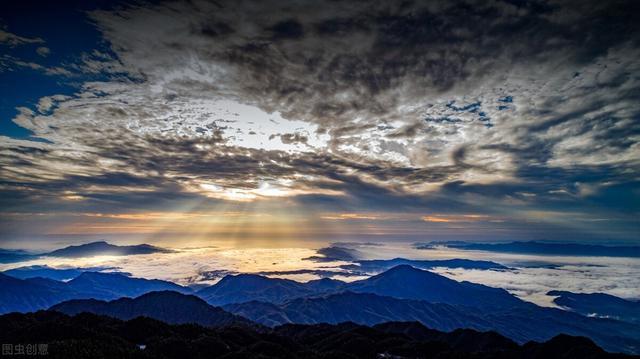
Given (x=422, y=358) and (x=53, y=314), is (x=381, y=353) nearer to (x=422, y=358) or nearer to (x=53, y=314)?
(x=422, y=358)

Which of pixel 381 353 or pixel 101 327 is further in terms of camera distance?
pixel 381 353

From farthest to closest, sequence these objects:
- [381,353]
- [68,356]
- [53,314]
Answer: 1. [53,314]
2. [381,353]
3. [68,356]

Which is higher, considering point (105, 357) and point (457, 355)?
point (105, 357)

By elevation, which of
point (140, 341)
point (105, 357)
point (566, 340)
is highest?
point (105, 357)

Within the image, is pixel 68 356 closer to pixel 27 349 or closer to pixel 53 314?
pixel 27 349

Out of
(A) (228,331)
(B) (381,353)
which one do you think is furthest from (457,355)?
(A) (228,331)

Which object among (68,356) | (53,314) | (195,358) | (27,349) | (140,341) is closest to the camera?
(68,356)
